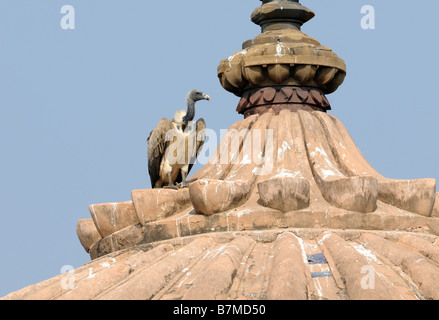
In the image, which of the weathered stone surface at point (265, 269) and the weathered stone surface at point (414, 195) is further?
the weathered stone surface at point (414, 195)

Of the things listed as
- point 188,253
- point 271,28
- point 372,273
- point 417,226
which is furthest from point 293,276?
point 271,28

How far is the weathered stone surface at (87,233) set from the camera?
43.7 feet

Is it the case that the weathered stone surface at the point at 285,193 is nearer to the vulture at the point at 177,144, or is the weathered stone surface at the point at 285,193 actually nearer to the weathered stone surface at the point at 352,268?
the weathered stone surface at the point at 352,268

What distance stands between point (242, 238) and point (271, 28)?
411 centimetres

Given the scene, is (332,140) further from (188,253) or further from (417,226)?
(188,253)

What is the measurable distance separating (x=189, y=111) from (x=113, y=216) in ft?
6.09

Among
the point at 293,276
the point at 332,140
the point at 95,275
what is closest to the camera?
the point at 293,276

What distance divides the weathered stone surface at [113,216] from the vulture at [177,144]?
88 cm

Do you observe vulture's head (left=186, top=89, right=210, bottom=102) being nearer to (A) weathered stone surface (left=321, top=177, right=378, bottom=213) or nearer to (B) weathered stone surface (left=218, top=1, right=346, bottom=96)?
(B) weathered stone surface (left=218, top=1, right=346, bottom=96)

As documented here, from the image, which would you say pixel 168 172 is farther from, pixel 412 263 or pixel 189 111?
pixel 412 263

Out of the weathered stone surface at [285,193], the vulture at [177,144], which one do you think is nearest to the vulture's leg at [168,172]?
the vulture at [177,144]

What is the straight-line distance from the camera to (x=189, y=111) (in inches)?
531
